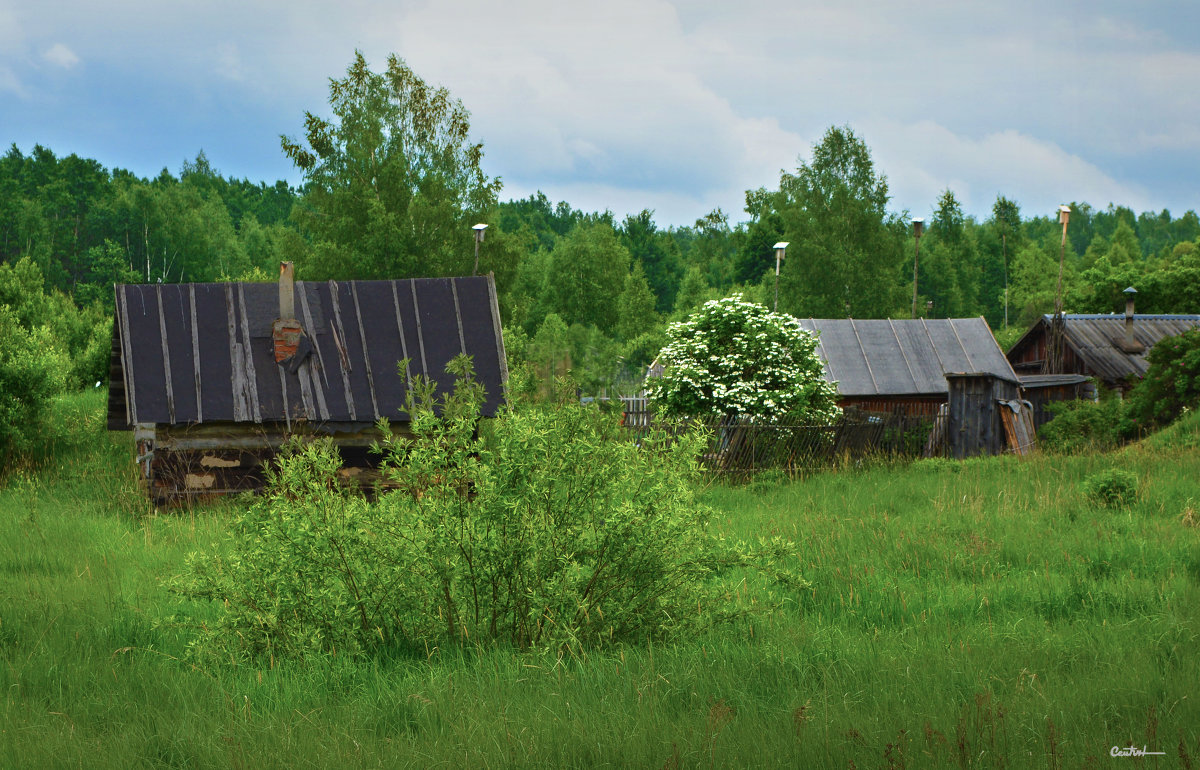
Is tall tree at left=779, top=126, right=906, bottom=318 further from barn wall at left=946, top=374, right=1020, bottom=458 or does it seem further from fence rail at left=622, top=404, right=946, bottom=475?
fence rail at left=622, top=404, right=946, bottom=475

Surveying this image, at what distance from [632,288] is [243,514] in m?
53.4

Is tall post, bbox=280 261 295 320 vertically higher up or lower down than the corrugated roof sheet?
higher up

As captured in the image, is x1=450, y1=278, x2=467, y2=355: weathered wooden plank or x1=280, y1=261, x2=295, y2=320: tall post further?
x1=450, y1=278, x2=467, y2=355: weathered wooden plank

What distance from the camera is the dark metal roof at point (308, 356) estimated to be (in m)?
12.9

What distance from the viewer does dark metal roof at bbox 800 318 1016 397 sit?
2648 cm

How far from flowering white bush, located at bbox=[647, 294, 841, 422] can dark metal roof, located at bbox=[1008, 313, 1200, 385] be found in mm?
18722

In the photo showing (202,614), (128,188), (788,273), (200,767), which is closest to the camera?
(200,767)

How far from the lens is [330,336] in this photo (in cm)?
1386

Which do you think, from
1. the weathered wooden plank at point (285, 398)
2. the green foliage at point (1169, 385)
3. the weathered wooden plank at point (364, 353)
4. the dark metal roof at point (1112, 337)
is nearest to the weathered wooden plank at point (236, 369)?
the weathered wooden plank at point (285, 398)

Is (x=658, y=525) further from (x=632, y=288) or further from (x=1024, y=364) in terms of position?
(x=632, y=288)

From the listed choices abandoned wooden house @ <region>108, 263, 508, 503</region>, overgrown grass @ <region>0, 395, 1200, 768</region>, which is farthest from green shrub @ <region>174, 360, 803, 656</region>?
abandoned wooden house @ <region>108, 263, 508, 503</region>

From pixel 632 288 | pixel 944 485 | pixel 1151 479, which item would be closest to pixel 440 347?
pixel 944 485

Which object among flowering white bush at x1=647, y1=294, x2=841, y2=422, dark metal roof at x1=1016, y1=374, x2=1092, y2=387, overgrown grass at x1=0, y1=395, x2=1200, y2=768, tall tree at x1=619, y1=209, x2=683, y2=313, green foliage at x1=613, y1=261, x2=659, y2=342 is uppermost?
tall tree at x1=619, y1=209, x2=683, y2=313

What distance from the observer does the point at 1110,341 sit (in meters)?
32.9
